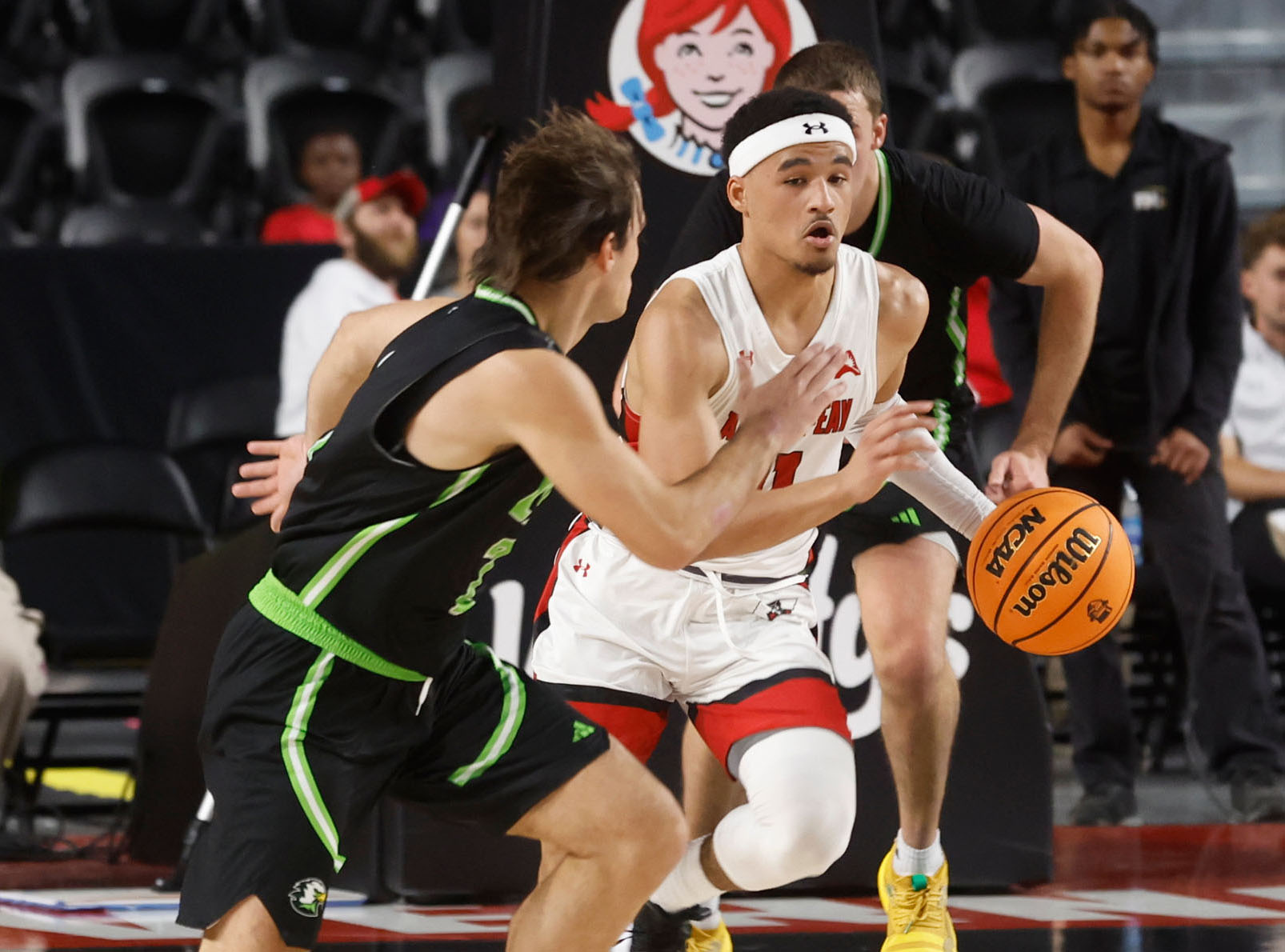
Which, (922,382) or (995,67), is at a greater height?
(995,67)

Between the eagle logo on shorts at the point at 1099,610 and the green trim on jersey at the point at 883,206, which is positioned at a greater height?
the green trim on jersey at the point at 883,206

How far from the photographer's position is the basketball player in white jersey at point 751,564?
11.8ft

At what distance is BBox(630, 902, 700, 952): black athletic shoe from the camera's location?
409 cm

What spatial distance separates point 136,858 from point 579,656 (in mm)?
2160

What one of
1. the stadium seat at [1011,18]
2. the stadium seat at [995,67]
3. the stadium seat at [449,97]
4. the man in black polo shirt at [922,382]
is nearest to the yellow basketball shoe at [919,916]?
the man in black polo shirt at [922,382]

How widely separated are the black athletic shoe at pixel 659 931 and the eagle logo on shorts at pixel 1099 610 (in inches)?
42.4

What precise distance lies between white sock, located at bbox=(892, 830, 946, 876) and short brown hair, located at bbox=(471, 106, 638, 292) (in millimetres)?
1684

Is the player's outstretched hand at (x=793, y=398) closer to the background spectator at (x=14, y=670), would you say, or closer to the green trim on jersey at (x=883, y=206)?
the green trim on jersey at (x=883, y=206)

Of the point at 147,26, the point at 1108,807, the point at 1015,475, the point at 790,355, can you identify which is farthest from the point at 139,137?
the point at 790,355

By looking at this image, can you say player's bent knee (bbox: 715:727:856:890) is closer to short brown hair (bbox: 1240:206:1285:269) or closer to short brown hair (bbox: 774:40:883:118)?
short brown hair (bbox: 774:40:883:118)

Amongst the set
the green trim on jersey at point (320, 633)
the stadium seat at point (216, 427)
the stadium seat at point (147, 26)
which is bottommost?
the green trim on jersey at point (320, 633)

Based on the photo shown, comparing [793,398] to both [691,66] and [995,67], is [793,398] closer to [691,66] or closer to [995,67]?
[691,66]

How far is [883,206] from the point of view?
4207 mm

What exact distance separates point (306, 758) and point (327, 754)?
36 mm
